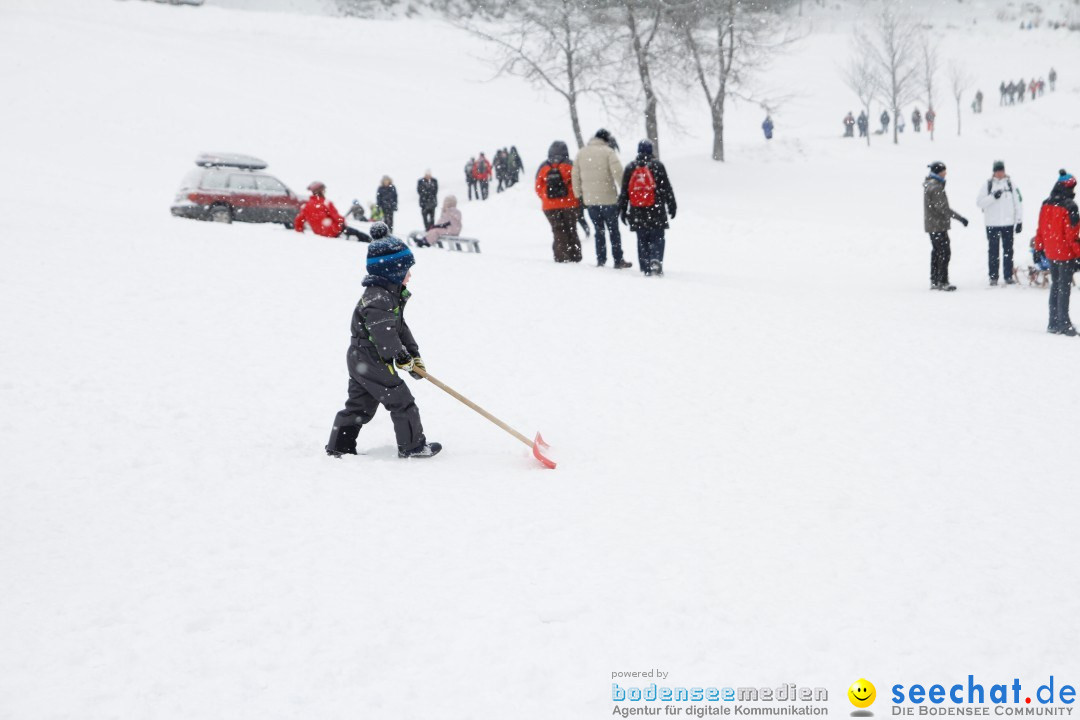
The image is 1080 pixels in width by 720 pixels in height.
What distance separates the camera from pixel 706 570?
4281 millimetres

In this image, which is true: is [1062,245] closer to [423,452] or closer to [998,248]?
[998,248]

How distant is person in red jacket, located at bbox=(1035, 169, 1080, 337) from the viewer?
9.43 metres

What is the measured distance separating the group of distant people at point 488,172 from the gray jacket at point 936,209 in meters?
17.8

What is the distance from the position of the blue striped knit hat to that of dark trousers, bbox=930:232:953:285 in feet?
30.9

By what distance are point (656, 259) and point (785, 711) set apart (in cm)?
963

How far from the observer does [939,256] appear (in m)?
12.6

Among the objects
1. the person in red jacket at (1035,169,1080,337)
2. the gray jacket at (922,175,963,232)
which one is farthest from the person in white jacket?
the person in red jacket at (1035,169,1080,337)

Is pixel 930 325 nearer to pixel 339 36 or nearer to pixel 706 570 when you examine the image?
pixel 706 570

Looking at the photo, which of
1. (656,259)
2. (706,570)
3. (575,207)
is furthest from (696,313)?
(706,570)

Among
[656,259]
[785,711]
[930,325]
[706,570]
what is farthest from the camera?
[656,259]

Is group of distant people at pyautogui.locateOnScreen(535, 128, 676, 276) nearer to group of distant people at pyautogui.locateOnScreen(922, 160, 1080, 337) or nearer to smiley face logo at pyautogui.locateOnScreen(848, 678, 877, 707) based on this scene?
group of distant people at pyautogui.locateOnScreen(922, 160, 1080, 337)

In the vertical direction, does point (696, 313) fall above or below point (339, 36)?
below

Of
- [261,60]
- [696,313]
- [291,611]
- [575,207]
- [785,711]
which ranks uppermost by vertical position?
[261,60]

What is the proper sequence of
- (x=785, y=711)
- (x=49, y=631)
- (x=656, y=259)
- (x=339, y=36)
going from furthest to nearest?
1. (x=339, y=36)
2. (x=656, y=259)
3. (x=49, y=631)
4. (x=785, y=711)
